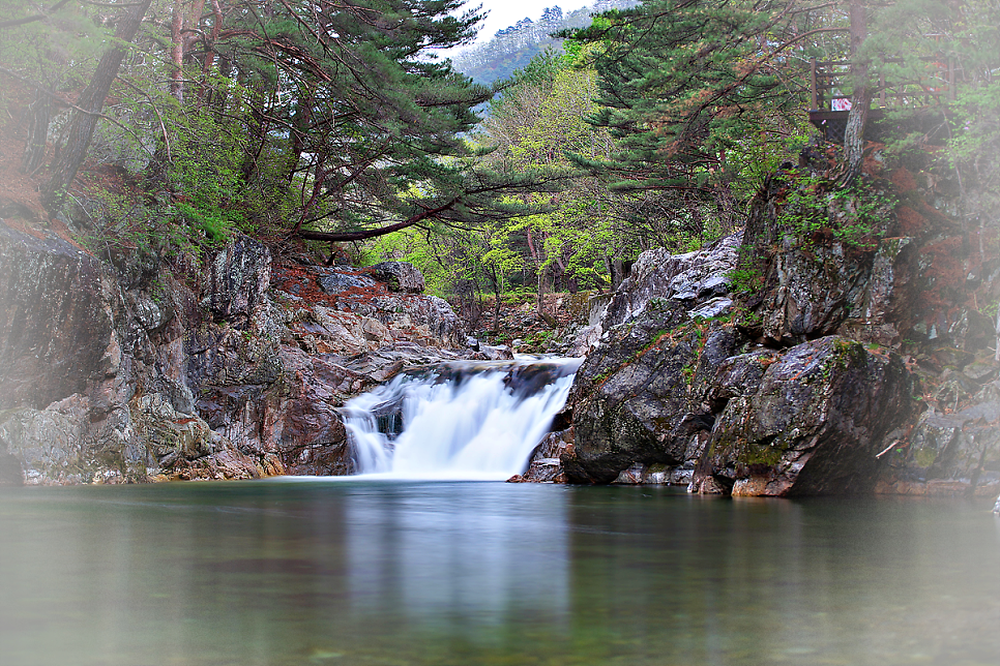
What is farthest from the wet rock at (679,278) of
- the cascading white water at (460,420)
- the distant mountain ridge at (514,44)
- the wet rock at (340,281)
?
the distant mountain ridge at (514,44)

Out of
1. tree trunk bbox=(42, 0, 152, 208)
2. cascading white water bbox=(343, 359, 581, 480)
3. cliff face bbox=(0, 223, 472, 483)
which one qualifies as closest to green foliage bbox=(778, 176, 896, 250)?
cascading white water bbox=(343, 359, 581, 480)

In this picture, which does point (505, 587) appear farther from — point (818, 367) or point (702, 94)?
point (702, 94)

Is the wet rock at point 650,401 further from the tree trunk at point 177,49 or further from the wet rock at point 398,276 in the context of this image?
the wet rock at point 398,276

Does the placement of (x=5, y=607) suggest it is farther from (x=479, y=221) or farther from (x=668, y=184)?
(x=668, y=184)

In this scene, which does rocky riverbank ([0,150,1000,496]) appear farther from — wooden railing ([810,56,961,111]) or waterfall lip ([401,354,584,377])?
waterfall lip ([401,354,584,377])

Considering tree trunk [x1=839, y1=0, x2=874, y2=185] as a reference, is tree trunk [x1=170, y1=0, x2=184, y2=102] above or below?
above

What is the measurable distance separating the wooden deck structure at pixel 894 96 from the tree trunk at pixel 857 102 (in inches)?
13.3

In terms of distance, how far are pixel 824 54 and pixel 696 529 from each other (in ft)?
48.4

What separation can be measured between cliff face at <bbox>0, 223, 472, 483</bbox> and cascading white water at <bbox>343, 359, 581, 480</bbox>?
70 centimetres

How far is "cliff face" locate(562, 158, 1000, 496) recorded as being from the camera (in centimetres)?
866

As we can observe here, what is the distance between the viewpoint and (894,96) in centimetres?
1170

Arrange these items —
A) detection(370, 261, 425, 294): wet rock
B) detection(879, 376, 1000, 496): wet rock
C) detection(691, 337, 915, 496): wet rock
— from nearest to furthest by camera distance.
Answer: detection(879, 376, 1000, 496): wet rock
detection(691, 337, 915, 496): wet rock
detection(370, 261, 425, 294): wet rock

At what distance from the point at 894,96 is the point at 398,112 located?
9622 mm

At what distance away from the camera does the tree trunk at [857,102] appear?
37.6 feet
